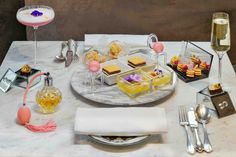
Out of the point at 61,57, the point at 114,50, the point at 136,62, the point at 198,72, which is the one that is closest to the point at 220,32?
the point at 198,72

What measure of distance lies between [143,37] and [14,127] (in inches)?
31.1

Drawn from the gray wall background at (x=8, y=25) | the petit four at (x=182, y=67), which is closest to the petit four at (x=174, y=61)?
the petit four at (x=182, y=67)

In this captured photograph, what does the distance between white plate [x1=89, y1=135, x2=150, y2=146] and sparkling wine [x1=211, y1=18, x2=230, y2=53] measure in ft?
1.53

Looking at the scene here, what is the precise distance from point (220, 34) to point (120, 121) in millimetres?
485

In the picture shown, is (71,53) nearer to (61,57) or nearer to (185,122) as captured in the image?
(61,57)

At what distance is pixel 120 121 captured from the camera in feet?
4.27

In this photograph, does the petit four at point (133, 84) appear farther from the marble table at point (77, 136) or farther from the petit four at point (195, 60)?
the petit four at point (195, 60)

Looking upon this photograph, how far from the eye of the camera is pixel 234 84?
160 centimetres

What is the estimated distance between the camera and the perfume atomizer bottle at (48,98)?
1400 millimetres

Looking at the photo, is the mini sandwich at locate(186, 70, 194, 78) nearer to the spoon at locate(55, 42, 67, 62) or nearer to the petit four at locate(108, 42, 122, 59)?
the petit four at locate(108, 42, 122, 59)

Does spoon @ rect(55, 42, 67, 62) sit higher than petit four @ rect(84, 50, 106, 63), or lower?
lower

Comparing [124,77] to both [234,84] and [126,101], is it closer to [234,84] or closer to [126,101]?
[126,101]

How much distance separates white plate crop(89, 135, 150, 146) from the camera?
1244mm

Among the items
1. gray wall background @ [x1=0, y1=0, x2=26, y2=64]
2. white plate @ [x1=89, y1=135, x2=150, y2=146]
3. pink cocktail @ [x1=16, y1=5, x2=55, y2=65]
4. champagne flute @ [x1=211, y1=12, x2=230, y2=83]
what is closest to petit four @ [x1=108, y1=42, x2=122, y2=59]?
pink cocktail @ [x1=16, y1=5, x2=55, y2=65]
